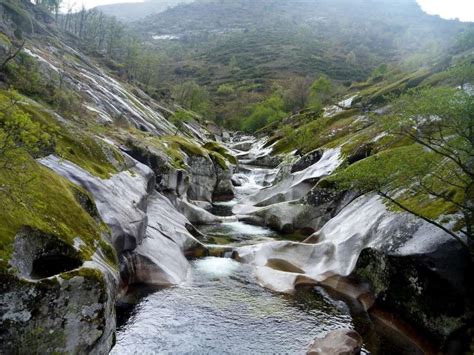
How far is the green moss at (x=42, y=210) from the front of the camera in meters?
12.6

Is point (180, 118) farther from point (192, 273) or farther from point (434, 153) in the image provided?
point (434, 153)

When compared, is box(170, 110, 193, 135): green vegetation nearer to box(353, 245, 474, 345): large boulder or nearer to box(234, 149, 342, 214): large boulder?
box(234, 149, 342, 214): large boulder

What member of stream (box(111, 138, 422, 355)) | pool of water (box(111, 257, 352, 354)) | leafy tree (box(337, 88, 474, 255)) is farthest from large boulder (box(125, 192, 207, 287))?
leafy tree (box(337, 88, 474, 255))

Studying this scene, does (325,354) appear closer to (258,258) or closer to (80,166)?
(258,258)

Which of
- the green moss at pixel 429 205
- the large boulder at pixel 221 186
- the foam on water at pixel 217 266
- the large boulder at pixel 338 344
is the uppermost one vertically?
the green moss at pixel 429 205

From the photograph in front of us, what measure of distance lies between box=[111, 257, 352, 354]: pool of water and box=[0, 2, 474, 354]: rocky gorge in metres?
0.09

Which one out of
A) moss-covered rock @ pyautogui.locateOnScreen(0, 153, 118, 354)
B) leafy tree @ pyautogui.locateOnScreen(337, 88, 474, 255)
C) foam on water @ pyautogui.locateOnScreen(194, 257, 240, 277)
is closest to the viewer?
moss-covered rock @ pyautogui.locateOnScreen(0, 153, 118, 354)

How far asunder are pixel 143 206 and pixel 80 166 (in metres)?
6.31

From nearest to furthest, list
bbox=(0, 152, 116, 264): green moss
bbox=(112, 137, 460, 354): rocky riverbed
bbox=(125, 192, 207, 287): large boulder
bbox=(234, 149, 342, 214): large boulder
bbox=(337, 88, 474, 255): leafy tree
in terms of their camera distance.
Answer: bbox=(0, 152, 116, 264): green moss → bbox=(337, 88, 474, 255): leafy tree → bbox=(112, 137, 460, 354): rocky riverbed → bbox=(125, 192, 207, 287): large boulder → bbox=(234, 149, 342, 214): large boulder

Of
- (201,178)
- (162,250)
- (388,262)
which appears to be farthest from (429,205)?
(201,178)

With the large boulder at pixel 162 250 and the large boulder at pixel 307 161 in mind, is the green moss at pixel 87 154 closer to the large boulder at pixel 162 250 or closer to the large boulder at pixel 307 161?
the large boulder at pixel 162 250

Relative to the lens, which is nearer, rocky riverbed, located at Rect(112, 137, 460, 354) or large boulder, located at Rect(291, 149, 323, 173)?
rocky riverbed, located at Rect(112, 137, 460, 354)

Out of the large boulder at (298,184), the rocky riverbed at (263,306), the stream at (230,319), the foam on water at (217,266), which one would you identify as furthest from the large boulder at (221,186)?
the stream at (230,319)

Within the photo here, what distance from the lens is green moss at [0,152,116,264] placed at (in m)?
12.6
